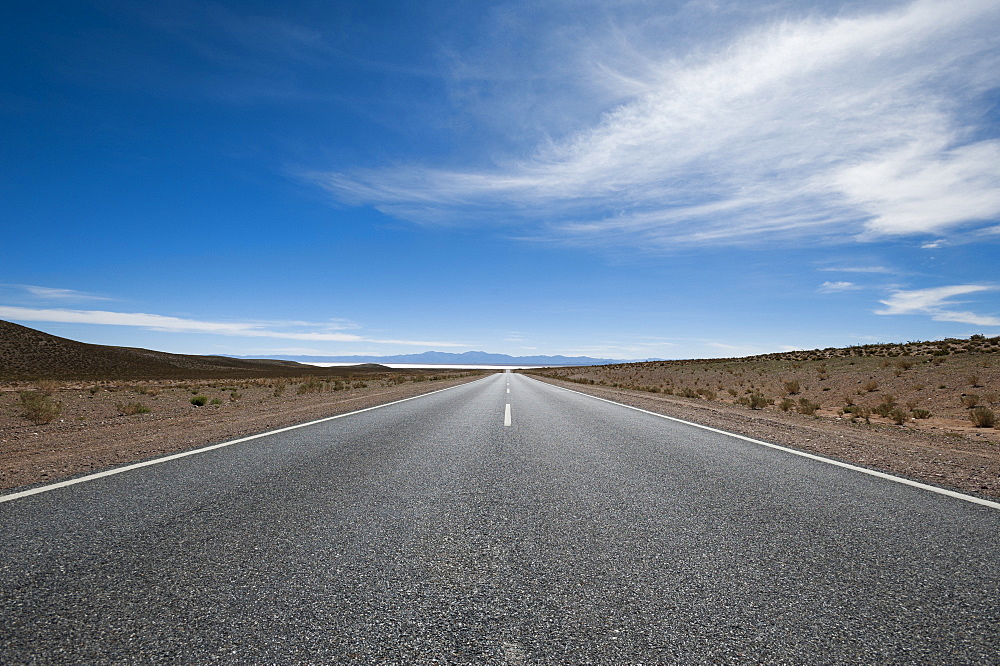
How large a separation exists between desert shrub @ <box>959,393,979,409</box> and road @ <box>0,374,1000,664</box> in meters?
15.2

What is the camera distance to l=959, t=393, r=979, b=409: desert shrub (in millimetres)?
15976

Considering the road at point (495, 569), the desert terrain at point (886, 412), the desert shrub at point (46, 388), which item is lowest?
the desert shrub at point (46, 388)

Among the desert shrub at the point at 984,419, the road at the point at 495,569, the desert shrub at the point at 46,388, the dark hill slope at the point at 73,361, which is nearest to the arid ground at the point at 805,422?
the desert shrub at the point at 984,419

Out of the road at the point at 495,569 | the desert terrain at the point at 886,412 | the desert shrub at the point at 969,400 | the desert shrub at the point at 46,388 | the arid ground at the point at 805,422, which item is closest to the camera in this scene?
the road at the point at 495,569

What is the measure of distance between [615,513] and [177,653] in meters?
3.16

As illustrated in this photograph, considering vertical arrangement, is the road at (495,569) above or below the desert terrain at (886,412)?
below

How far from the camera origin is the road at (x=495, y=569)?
218 cm

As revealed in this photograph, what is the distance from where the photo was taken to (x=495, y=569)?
3012mm

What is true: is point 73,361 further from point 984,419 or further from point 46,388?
point 984,419

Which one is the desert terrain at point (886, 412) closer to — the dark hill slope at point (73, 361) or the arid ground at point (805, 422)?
the arid ground at point (805, 422)

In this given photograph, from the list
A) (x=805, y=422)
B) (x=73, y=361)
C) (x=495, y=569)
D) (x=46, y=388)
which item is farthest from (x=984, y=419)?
(x=73, y=361)

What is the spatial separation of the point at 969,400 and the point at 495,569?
20413 millimetres

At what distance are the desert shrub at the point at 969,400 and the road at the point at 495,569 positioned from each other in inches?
599

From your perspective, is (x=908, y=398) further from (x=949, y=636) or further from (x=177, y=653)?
(x=177, y=653)
